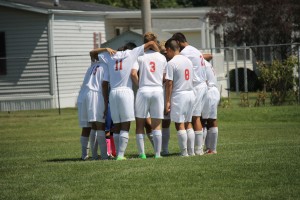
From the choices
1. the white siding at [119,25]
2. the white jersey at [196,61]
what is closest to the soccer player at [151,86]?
the white jersey at [196,61]

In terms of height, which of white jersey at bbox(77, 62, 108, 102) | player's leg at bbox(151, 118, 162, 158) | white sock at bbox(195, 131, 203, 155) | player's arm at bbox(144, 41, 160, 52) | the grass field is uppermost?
player's arm at bbox(144, 41, 160, 52)

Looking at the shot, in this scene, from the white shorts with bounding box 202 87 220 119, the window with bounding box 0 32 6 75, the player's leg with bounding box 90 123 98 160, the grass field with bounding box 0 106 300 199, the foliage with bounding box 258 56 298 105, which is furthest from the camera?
the window with bounding box 0 32 6 75

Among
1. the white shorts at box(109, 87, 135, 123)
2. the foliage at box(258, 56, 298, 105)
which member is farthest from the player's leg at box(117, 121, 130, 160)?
the foliage at box(258, 56, 298, 105)

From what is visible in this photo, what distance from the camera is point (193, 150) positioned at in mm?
15961

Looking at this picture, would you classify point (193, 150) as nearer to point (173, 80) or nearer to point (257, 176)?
point (173, 80)

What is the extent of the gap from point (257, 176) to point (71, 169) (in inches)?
132

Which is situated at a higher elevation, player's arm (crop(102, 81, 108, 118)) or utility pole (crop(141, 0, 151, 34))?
utility pole (crop(141, 0, 151, 34))

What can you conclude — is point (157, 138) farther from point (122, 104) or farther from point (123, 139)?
point (122, 104)

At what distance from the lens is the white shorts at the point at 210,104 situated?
16.4m

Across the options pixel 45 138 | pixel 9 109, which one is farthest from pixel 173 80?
pixel 9 109

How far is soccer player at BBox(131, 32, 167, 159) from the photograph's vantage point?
603 inches

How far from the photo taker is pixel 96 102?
52.0 ft

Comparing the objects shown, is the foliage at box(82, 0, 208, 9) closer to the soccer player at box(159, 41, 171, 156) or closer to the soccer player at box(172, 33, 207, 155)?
the soccer player at box(159, 41, 171, 156)

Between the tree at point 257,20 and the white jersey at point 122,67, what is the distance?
26.9 meters
